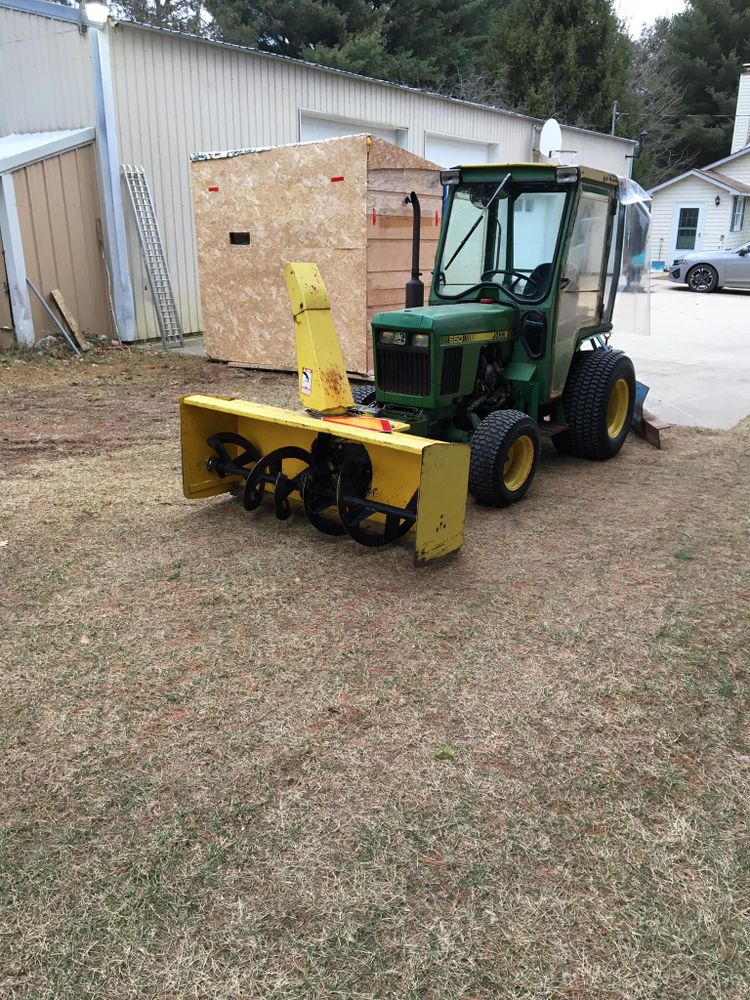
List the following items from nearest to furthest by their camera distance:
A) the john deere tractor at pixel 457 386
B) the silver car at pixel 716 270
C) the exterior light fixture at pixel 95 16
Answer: the john deere tractor at pixel 457 386 < the exterior light fixture at pixel 95 16 < the silver car at pixel 716 270

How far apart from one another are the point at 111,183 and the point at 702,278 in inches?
593

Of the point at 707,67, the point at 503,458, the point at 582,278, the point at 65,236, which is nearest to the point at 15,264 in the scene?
the point at 65,236

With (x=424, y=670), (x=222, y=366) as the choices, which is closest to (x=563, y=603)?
(x=424, y=670)

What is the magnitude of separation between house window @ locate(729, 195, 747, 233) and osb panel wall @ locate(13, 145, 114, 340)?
22420mm

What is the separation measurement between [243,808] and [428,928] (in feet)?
2.22

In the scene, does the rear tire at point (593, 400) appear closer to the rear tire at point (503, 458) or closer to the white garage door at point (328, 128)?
A: the rear tire at point (503, 458)

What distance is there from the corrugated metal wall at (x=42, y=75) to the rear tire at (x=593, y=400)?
8.04m

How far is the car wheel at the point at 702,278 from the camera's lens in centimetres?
1995

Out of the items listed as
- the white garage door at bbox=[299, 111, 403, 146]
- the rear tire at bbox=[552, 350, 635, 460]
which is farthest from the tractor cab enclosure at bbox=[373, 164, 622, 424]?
the white garage door at bbox=[299, 111, 403, 146]

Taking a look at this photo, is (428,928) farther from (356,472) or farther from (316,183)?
(316,183)

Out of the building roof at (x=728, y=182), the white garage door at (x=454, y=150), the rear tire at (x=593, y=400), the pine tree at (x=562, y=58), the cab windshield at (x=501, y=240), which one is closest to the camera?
the cab windshield at (x=501, y=240)

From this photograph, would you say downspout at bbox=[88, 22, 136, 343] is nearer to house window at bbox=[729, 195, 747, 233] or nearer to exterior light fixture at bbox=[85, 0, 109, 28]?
exterior light fixture at bbox=[85, 0, 109, 28]

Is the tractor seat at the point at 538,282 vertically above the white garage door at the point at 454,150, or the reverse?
the white garage door at the point at 454,150

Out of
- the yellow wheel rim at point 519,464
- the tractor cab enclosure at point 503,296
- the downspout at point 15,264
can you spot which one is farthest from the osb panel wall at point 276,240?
the yellow wheel rim at point 519,464
